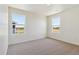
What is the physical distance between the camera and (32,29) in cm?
622

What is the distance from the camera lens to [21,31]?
551 centimetres

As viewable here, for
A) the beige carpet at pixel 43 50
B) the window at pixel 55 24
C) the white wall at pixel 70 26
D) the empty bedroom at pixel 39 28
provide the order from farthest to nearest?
the window at pixel 55 24 < the white wall at pixel 70 26 < the empty bedroom at pixel 39 28 < the beige carpet at pixel 43 50

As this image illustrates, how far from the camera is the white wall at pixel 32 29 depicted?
201 inches

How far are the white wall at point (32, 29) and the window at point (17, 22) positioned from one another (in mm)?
256

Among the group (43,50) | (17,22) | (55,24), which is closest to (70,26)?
(55,24)

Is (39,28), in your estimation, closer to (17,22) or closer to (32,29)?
(32,29)

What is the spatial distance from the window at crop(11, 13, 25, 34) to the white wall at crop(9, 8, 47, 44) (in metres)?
0.26

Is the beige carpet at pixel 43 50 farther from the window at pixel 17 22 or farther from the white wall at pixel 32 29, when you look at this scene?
the window at pixel 17 22

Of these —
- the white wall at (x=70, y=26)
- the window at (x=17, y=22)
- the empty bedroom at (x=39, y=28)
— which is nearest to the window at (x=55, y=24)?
the empty bedroom at (x=39, y=28)

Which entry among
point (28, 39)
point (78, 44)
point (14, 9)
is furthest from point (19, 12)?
point (78, 44)

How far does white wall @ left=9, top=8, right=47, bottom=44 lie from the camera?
510 centimetres

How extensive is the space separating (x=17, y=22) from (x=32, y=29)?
136cm
